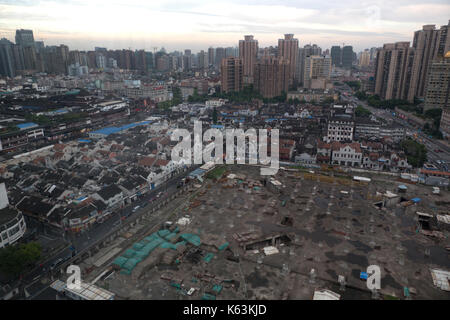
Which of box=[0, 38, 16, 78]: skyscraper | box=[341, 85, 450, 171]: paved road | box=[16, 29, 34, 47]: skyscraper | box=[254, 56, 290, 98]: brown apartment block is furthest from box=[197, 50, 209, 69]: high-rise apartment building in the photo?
box=[341, 85, 450, 171]: paved road

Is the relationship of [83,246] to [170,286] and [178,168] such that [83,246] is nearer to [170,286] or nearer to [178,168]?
[170,286]

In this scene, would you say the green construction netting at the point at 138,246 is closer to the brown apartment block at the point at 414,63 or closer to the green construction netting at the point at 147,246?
the green construction netting at the point at 147,246

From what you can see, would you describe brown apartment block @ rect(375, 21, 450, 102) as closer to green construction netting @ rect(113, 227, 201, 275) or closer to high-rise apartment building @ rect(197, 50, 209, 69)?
green construction netting @ rect(113, 227, 201, 275)

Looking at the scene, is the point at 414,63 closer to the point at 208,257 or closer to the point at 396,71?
the point at 396,71

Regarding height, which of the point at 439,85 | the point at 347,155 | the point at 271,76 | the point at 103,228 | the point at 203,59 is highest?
the point at 203,59

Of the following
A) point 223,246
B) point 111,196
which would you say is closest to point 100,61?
point 111,196

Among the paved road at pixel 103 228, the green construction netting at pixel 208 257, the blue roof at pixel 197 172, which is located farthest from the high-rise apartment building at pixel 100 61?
the green construction netting at pixel 208 257
